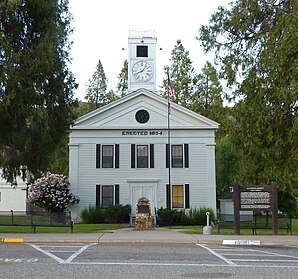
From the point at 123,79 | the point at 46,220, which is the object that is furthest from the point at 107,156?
the point at 123,79

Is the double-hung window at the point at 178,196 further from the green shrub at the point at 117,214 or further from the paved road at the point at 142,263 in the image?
the paved road at the point at 142,263

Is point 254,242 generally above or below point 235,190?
below

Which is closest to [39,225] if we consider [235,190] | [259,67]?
[235,190]

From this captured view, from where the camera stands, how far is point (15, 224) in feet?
85.4

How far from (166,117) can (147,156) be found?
121 inches

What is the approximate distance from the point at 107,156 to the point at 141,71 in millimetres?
7217

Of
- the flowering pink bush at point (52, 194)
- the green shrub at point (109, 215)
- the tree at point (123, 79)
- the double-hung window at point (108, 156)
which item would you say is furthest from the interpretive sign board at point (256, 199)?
the tree at point (123, 79)

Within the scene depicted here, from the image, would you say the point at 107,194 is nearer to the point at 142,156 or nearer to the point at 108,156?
the point at 108,156

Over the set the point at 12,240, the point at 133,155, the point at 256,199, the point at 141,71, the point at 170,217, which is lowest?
the point at 12,240

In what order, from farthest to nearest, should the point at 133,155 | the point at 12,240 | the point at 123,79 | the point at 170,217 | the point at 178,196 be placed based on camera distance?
the point at 123,79 → the point at 133,155 → the point at 178,196 → the point at 170,217 → the point at 12,240

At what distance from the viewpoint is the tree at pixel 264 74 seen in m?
19.0

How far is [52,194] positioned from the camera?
121ft

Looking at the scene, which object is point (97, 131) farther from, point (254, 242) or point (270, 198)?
point (254, 242)

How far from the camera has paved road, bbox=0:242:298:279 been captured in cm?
1057
